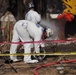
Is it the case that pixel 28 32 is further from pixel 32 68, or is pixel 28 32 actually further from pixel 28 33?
pixel 32 68

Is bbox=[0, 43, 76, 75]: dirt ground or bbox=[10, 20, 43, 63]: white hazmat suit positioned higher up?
bbox=[10, 20, 43, 63]: white hazmat suit

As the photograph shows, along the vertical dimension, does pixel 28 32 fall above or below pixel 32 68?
above

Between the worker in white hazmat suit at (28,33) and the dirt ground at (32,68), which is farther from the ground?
the worker in white hazmat suit at (28,33)

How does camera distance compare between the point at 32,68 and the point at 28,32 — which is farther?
the point at 28,32

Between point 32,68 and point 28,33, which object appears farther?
point 28,33

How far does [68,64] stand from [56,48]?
9.88 feet

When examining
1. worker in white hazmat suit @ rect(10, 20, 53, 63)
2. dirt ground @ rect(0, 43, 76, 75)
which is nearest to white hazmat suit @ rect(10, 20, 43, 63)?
worker in white hazmat suit @ rect(10, 20, 53, 63)

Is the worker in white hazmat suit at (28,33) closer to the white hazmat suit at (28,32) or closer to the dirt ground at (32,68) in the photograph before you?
the white hazmat suit at (28,32)

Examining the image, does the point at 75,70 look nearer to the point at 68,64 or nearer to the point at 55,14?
the point at 68,64

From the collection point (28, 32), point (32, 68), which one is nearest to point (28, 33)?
point (28, 32)

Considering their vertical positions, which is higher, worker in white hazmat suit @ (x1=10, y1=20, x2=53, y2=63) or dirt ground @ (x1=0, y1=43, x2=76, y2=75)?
worker in white hazmat suit @ (x1=10, y1=20, x2=53, y2=63)

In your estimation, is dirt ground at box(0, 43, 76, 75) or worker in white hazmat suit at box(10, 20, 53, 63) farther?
worker in white hazmat suit at box(10, 20, 53, 63)

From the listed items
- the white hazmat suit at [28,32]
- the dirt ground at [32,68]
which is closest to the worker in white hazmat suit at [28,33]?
the white hazmat suit at [28,32]

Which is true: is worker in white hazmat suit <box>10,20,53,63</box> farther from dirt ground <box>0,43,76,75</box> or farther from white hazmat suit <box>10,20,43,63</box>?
dirt ground <box>0,43,76,75</box>
